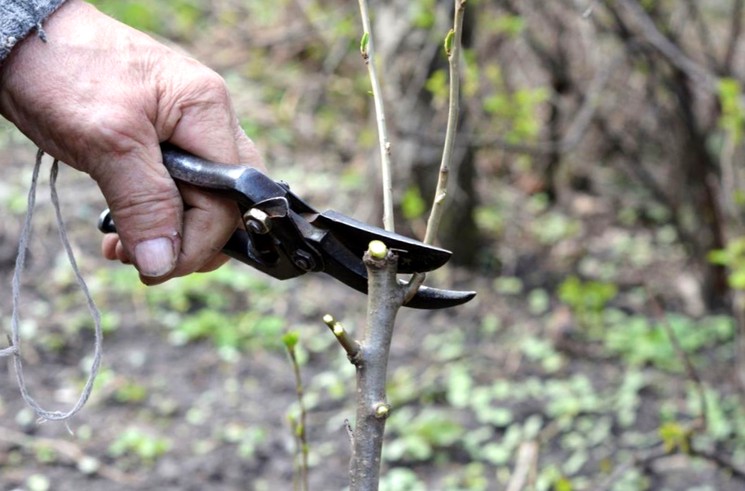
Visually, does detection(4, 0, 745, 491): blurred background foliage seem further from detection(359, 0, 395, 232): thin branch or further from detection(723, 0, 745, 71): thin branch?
detection(359, 0, 395, 232): thin branch

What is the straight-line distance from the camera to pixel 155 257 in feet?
5.50

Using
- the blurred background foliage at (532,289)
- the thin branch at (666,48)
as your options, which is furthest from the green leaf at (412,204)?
the thin branch at (666,48)

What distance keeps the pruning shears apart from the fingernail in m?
0.13

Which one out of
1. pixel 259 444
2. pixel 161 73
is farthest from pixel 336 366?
pixel 161 73

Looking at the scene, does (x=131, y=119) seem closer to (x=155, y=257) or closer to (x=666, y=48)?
(x=155, y=257)

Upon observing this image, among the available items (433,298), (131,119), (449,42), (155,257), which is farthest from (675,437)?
(131,119)

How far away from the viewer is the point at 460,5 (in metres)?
1.47

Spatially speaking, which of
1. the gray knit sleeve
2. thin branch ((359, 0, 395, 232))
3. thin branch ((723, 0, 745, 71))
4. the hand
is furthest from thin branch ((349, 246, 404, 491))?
thin branch ((723, 0, 745, 71))

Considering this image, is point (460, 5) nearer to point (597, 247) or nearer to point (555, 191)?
point (597, 247)

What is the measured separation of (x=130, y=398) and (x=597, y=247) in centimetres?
279

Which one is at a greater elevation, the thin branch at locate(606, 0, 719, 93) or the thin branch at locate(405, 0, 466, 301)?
the thin branch at locate(606, 0, 719, 93)

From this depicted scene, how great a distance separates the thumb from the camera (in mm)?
1631

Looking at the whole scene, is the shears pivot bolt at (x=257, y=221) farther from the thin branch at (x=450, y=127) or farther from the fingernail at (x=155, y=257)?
the thin branch at (x=450, y=127)

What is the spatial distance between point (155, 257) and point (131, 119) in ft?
0.86
